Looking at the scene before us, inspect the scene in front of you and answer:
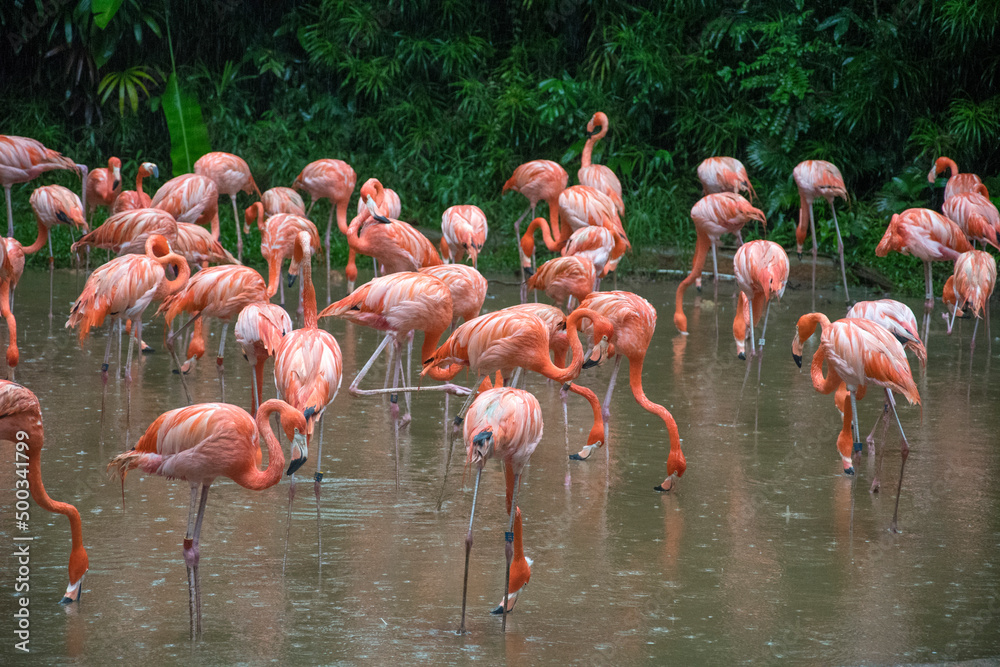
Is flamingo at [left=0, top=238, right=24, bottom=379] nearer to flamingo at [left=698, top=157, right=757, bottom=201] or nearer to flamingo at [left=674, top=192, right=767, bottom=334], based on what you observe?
flamingo at [left=674, top=192, right=767, bottom=334]

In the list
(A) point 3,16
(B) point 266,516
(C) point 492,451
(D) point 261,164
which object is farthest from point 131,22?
(C) point 492,451

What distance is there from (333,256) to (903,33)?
6178 mm

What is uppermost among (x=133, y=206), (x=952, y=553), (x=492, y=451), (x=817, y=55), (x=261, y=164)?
(x=817, y=55)

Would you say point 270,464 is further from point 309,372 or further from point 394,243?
point 394,243

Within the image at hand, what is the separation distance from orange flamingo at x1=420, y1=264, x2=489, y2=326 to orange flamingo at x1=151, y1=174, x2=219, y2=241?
2882 mm

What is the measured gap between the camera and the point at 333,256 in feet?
34.3

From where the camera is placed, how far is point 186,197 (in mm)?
7617

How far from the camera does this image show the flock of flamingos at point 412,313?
10.9 feet

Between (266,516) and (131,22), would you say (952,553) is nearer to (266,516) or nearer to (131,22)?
(266,516)

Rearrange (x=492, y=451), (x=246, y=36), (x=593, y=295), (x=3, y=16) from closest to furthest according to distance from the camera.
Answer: (x=492, y=451) < (x=593, y=295) < (x=3, y=16) < (x=246, y=36)

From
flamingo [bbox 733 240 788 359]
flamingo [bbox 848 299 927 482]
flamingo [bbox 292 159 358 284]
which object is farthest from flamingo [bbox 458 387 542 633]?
flamingo [bbox 292 159 358 284]

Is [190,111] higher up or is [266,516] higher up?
[190,111]

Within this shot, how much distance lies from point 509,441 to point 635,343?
162cm

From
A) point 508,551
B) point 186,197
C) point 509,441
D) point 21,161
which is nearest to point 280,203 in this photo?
point 186,197
